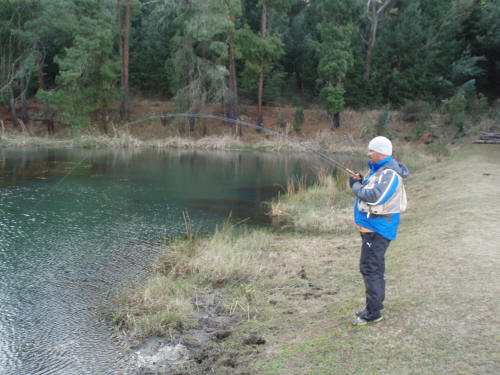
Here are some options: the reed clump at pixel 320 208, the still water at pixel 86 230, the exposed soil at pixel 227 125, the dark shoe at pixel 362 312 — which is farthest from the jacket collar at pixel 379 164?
the exposed soil at pixel 227 125

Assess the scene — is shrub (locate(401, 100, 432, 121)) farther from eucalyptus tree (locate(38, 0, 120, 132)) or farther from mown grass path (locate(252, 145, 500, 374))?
mown grass path (locate(252, 145, 500, 374))

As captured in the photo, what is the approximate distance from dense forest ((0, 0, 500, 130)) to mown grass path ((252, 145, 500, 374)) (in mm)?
20474

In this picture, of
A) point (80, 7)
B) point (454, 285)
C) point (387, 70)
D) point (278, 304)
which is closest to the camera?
point (454, 285)

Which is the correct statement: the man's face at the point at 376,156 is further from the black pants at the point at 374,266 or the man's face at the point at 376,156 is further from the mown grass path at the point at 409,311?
the mown grass path at the point at 409,311

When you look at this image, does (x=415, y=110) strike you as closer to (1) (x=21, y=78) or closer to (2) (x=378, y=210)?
(1) (x=21, y=78)

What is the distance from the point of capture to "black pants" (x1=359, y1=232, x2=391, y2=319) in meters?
3.91

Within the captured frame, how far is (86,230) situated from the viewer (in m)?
8.84

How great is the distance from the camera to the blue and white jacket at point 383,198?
3.82m

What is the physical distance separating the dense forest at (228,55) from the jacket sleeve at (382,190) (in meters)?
23.2

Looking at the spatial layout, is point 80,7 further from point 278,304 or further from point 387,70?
point 278,304

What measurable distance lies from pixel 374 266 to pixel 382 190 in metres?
0.68

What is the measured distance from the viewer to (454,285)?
182 inches

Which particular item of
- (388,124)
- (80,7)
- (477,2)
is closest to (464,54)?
(477,2)

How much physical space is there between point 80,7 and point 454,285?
86.9ft
